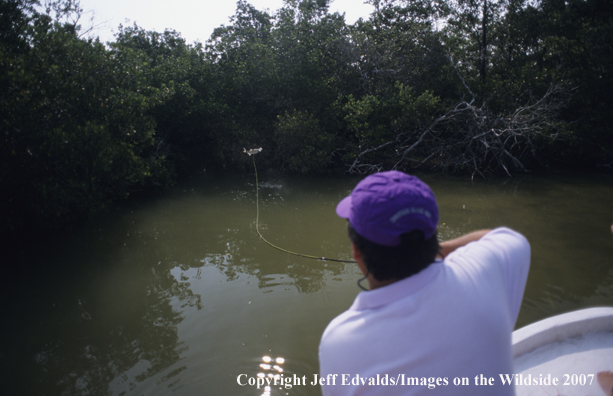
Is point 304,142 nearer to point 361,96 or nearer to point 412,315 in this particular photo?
point 361,96

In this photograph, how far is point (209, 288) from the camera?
5.01 meters

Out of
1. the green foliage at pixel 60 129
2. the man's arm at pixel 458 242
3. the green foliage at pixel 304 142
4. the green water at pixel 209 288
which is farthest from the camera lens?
the green foliage at pixel 304 142

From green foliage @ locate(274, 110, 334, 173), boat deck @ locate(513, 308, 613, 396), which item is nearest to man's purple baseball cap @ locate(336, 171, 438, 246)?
boat deck @ locate(513, 308, 613, 396)

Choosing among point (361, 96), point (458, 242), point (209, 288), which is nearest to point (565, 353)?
point (458, 242)

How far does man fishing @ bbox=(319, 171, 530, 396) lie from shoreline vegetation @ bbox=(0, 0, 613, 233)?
7.39 m

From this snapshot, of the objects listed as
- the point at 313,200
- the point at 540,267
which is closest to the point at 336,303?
the point at 540,267

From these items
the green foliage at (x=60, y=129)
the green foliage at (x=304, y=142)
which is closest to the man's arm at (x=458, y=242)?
the green foliage at (x=60, y=129)

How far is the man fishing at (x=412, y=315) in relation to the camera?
0.92 meters

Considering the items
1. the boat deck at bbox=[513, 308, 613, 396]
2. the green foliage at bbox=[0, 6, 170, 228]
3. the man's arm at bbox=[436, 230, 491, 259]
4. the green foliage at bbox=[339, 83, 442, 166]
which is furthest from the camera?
the green foliage at bbox=[339, 83, 442, 166]

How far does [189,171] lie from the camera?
13.5 metres

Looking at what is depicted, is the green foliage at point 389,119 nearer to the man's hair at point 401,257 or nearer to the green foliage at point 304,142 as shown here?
the green foliage at point 304,142

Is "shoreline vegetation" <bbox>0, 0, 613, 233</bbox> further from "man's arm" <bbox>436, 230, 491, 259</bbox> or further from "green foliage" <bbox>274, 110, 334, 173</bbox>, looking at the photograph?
"man's arm" <bbox>436, 230, 491, 259</bbox>

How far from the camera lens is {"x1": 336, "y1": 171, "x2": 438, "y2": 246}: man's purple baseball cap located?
3.28ft

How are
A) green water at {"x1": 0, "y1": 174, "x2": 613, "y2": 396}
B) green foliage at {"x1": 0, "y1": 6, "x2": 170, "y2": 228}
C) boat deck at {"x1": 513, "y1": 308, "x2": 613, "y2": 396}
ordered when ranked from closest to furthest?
1. boat deck at {"x1": 513, "y1": 308, "x2": 613, "y2": 396}
2. green water at {"x1": 0, "y1": 174, "x2": 613, "y2": 396}
3. green foliage at {"x1": 0, "y1": 6, "x2": 170, "y2": 228}
